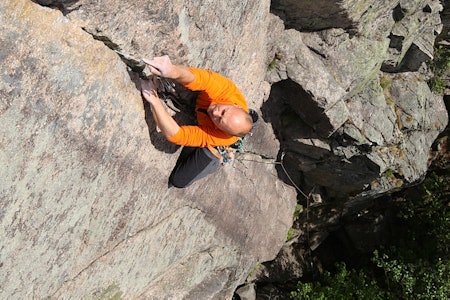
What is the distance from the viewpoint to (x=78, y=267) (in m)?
6.61

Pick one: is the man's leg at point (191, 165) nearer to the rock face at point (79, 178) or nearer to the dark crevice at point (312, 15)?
the rock face at point (79, 178)

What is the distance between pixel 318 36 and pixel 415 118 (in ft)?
13.4

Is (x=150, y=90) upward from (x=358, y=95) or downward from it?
upward

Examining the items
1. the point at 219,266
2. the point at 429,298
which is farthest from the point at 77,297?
the point at 429,298

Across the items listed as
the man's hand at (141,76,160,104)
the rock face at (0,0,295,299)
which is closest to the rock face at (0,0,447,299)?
the rock face at (0,0,295,299)

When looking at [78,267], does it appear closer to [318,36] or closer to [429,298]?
[318,36]

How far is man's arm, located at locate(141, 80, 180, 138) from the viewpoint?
19.6ft

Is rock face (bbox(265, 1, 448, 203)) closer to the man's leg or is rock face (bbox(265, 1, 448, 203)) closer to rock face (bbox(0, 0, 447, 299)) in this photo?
rock face (bbox(0, 0, 447, 299))

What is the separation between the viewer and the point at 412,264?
13.7 meters

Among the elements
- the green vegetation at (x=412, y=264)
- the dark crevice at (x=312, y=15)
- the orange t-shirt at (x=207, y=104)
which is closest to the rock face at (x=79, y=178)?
the orange t-shirt at (x=207, y=104)

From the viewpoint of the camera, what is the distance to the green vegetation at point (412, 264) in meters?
13.3

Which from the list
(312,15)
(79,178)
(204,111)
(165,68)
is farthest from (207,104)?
(312,15)

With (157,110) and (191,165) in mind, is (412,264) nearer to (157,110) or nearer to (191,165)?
(191,165)

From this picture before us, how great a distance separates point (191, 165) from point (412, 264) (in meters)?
9.44
